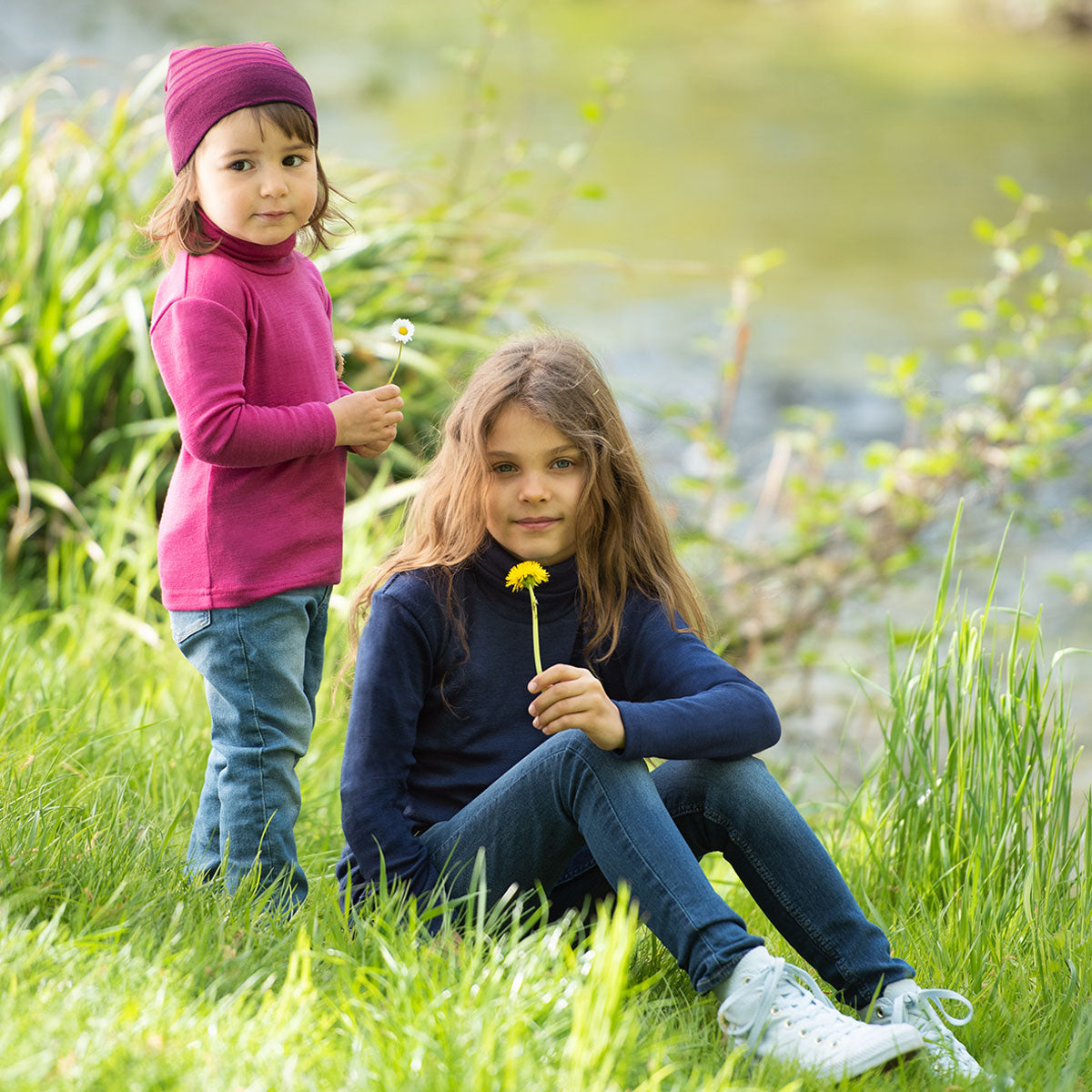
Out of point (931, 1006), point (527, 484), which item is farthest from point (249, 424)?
point (931, 1006)

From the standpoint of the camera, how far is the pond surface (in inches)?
255

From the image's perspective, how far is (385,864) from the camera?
169 cm

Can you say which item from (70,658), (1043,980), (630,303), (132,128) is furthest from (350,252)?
(630,303)

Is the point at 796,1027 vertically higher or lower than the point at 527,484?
lower

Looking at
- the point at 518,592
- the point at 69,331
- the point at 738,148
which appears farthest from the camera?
the point at 738,148

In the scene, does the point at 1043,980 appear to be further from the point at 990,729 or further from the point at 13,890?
the point at 13,890

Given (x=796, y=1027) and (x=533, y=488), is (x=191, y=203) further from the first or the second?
(x=796, y=1027)

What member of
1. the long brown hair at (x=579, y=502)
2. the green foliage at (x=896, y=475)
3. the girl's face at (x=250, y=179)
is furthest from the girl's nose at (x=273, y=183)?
the green foliage at (x=896, y=475)

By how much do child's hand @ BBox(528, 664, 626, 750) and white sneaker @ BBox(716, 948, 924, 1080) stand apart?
0.32 metres

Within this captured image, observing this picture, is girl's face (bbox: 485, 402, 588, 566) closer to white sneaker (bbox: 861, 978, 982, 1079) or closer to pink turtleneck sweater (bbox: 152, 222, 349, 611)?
pink turtleneck sweater (bbox: 152, 222, 349, 611)

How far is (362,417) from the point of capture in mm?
1735

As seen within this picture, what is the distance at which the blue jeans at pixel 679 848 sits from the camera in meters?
1.57

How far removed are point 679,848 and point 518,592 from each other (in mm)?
439

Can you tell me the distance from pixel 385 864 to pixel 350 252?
2.15 metres
